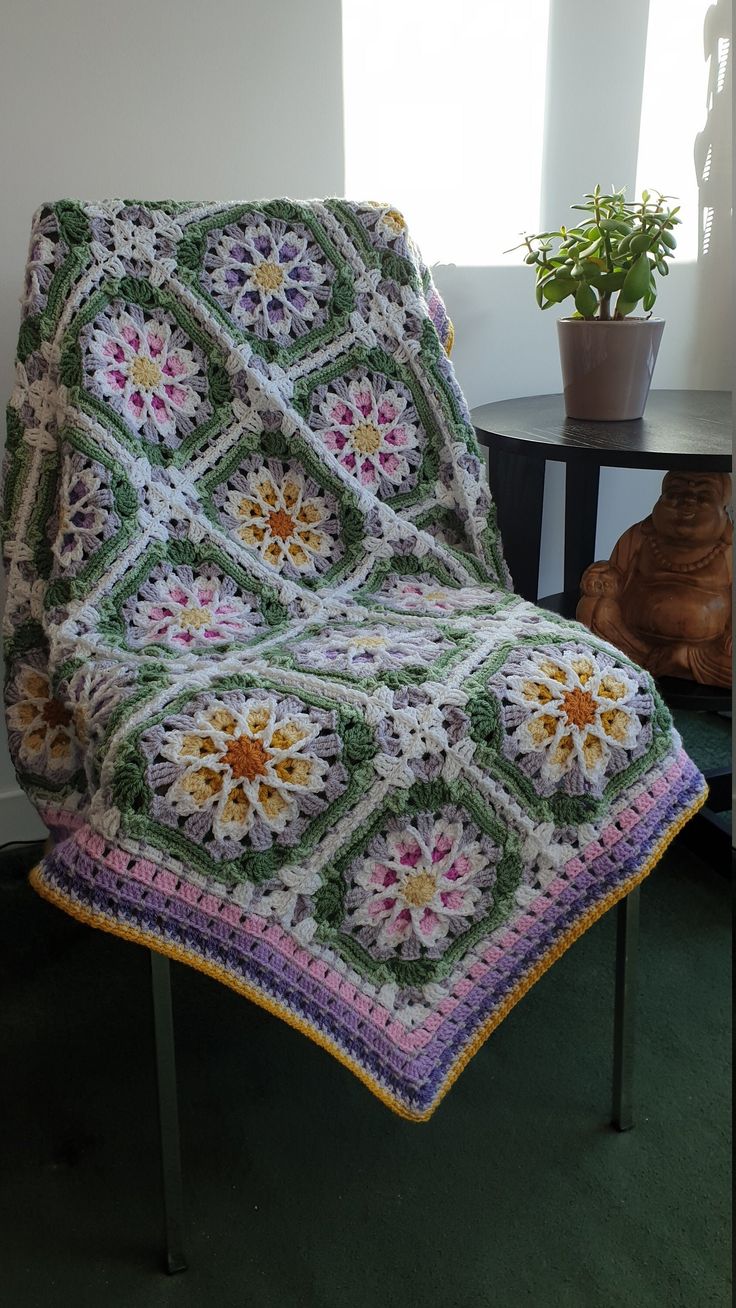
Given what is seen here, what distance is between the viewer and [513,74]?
5.39 ft

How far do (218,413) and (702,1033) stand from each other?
3.11ft

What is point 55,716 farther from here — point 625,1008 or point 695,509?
point 695,509

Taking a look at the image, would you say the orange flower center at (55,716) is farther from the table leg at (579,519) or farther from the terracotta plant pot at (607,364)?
the table leg at (579,519)

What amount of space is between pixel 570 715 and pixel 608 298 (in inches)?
27.7

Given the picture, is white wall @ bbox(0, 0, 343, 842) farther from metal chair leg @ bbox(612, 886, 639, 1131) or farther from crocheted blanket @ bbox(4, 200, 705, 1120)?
metal chair leg @ bbox(612, 886, 639, 1131)

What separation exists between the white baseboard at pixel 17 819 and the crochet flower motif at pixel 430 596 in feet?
2.42

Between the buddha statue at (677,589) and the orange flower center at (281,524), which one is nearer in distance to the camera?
the orange flower center at (281,524)

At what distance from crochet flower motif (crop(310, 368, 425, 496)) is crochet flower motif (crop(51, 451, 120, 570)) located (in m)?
0.28

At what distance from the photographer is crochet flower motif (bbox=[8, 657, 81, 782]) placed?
1137mm

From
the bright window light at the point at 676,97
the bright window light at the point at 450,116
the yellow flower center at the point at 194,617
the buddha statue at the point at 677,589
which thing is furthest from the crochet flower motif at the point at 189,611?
the bright window light at the point at 676,97

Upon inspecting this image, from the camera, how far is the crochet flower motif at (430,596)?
1173 mm

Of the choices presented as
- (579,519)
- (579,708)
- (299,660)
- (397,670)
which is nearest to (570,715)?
(579,708)

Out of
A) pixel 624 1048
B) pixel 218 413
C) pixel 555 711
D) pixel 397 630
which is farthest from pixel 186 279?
pixel 624 1048

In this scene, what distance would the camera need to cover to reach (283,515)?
48.9 inches
